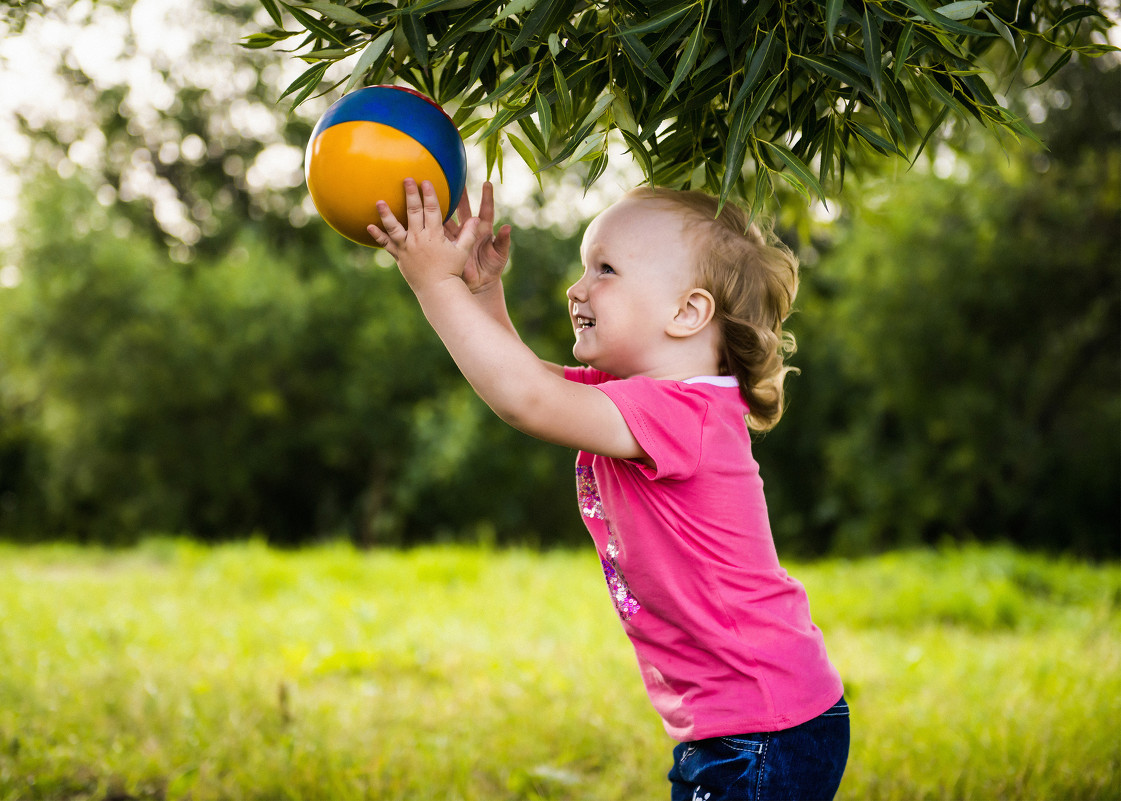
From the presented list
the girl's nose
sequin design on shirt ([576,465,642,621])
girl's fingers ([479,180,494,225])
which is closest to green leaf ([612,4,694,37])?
girl's fingers ([479,180,494,225])

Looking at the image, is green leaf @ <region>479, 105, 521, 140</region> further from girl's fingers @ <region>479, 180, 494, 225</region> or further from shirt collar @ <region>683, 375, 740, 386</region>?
shirt collar @ <region>683, 375, 740, 386</region>

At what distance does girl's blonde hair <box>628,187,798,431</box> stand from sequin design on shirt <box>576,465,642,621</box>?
39 cm

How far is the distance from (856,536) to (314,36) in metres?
11.2

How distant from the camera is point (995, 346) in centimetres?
1033

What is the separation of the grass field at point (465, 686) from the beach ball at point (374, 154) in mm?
1813

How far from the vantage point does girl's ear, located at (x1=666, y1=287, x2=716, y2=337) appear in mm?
1856

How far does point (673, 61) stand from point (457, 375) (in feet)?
34.0

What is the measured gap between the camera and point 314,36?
1694 mm

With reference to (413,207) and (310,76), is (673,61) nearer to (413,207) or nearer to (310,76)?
(413,207)

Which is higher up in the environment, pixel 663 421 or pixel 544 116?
pixel 544 116

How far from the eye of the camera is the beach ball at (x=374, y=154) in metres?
1.67

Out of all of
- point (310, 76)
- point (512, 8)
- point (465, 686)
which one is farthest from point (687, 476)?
point (465, 686)

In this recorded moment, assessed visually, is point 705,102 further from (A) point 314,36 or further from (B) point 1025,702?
(B) point 1025,702

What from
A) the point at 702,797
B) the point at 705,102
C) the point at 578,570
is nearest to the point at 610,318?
the point at 705,102
